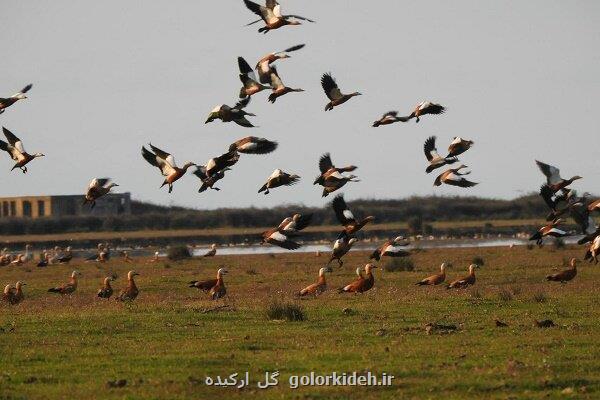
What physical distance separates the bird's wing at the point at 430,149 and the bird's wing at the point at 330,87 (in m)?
2.24

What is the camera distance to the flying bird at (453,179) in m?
24.4

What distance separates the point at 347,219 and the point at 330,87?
2563mm

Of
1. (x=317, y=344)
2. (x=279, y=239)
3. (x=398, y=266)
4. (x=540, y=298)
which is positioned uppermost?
(x=279, y=239)

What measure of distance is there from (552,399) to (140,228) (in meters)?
87.2

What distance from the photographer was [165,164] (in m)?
23.6

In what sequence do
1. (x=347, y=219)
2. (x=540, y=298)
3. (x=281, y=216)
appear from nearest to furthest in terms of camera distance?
(x=540, y=298) < (x=347, y=219) < (x=281, y=216)

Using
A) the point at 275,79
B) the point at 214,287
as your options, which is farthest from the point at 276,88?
the point at 214,287

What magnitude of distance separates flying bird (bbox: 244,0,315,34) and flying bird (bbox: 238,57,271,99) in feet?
4.36

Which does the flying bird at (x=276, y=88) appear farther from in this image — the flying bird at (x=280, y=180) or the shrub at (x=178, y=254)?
the shrub at (x=178, y=254)

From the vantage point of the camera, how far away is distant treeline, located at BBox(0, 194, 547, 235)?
9638cm

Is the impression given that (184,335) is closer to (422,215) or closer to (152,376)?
(152,376)

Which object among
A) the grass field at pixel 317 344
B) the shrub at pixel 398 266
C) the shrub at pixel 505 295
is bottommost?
the grass field at pixel 317 344

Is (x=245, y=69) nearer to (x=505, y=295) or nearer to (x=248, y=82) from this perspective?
(x=248, y=82)

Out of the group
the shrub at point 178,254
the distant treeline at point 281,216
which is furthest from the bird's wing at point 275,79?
the distant treeline at point 281,216
